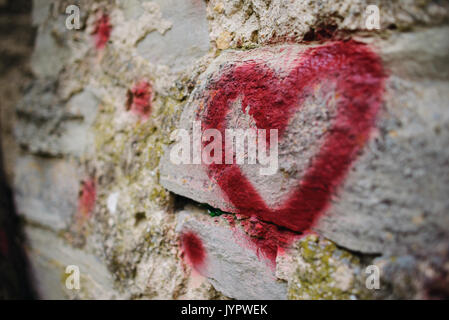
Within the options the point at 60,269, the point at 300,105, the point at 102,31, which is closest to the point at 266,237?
the point at 300,105

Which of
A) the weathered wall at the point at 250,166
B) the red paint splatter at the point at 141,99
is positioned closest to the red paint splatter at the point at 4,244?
the weathered wall at the point at 250,166

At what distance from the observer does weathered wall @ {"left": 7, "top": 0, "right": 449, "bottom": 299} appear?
378mm

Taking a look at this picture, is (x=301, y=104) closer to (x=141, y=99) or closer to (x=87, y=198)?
(x=141, y=99)

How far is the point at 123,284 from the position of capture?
774 millimetres

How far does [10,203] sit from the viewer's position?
127 cm

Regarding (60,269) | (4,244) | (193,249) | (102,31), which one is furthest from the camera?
(4,244)

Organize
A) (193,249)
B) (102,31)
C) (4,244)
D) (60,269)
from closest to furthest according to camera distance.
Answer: (193,249) < (102,31) < (60,269) < (4,244)

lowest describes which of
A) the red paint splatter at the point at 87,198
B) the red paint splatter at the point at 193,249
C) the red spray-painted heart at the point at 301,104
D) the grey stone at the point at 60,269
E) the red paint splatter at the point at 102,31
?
the grey stone at the point at 60,269

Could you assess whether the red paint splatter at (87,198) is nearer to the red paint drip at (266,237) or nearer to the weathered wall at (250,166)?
the weathered wall at (250,166)

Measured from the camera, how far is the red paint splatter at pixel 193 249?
651mm

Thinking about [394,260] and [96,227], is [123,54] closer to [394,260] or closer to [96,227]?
[96,227]

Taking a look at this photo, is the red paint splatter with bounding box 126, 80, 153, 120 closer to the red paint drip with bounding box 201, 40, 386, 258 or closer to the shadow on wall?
the red paint drip with bounding box 201, 40, 386, 258

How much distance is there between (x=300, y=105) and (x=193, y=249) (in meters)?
0.42
